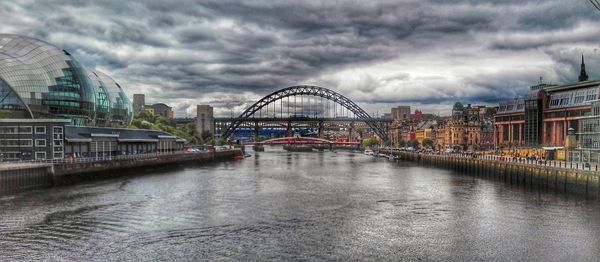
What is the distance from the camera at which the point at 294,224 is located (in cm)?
3412

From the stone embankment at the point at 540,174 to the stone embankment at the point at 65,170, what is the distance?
4660 centimetres

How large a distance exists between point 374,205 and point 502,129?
277 ft

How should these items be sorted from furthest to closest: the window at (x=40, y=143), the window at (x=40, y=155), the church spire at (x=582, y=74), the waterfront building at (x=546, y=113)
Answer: the church spire at (x=582, y=74)
the waterfront building at (x=546, y=113)
the window at (x=40, y=143)
the window at (x=40, y=155)

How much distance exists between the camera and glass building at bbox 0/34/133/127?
227 ft

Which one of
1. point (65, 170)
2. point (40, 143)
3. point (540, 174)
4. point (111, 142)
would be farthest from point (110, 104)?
point (540, 174)

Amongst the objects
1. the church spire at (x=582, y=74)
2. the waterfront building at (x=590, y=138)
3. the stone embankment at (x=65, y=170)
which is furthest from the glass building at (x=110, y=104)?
the church spire at (x=582, y=74)

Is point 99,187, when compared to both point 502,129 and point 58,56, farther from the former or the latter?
point 502,129

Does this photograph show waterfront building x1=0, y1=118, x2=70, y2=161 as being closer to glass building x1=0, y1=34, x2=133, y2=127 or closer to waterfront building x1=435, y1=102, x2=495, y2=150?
glass building x1=0, y1=34, x2=133, y2=127

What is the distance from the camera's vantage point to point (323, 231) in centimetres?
3216

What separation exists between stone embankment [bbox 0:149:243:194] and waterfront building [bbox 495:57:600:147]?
216 ft

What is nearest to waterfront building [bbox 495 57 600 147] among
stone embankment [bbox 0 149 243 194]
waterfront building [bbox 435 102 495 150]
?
waterfront building [bbox 435 102 495 150]

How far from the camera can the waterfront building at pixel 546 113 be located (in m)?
90.8

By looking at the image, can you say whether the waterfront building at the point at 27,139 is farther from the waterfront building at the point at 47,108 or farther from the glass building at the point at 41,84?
the glass building at the point at 41,84

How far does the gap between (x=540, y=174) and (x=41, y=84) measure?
6226cm
